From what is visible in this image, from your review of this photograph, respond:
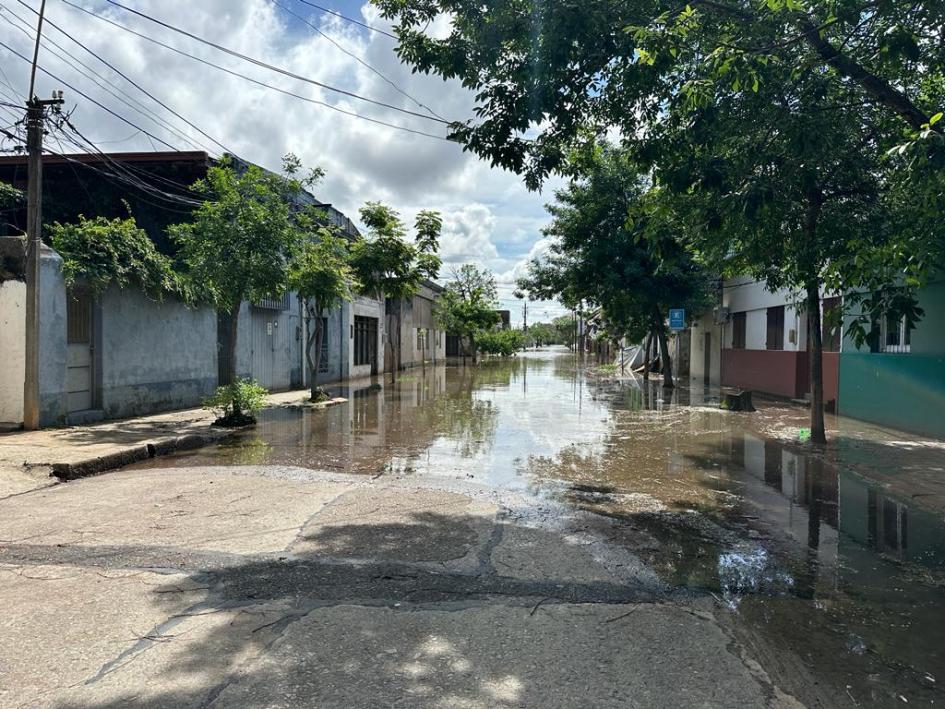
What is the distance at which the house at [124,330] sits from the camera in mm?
11047

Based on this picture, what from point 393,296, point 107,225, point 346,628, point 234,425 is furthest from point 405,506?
point 393,296

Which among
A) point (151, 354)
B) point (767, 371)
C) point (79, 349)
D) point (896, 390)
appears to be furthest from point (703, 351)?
point (79, 349)

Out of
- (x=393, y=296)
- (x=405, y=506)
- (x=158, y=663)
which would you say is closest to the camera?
(x=158, y=663)

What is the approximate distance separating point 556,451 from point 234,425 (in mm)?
6261

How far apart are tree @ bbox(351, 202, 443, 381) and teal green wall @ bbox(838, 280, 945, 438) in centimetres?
1188

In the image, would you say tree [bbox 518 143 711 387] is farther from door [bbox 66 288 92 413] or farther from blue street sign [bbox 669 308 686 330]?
door [bbox 66 288 92 413]

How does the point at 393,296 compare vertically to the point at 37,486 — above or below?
above

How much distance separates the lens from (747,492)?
7.65 meters

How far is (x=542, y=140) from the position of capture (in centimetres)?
752

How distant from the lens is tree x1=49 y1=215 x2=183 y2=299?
11.5 metres

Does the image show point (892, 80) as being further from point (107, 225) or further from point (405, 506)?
point (107, 225)

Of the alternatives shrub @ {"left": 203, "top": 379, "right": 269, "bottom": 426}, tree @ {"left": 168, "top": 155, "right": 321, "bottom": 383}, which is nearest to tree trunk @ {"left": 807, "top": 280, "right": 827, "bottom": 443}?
tree @ {"left": 168, "top": 155, "right": 321, "bottom": 383}

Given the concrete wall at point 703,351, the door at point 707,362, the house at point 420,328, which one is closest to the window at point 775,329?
the concrete wall at point 703,351

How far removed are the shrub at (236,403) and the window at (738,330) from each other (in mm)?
17571
